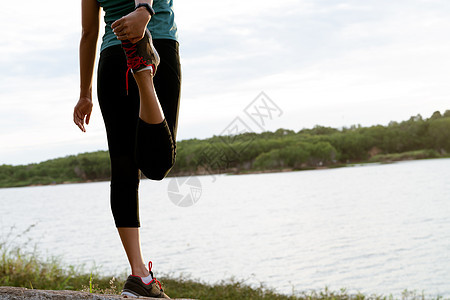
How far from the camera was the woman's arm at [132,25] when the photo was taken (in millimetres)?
1414

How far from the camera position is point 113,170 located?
1855mm

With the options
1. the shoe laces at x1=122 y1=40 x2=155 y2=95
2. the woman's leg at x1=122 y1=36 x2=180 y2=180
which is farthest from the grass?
the shoe laces at x1=122 y1=40 x2=155 y2=95

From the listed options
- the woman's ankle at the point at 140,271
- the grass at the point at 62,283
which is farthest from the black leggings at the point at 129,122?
the grass at the point at 62,283

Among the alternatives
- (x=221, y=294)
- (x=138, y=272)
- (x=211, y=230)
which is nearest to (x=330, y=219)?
(x=211, y=230)

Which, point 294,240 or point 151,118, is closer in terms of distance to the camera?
point 151,118

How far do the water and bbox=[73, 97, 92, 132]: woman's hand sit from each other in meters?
5.85

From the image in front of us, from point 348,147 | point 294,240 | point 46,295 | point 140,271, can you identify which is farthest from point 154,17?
point 348,147

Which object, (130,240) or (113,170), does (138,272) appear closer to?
(130,240)

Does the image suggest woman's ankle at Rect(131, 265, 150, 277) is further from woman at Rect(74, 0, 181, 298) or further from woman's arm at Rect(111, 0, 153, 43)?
woman's arm at Rect(111, 0, 153, 43)

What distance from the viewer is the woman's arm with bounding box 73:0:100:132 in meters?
1.96

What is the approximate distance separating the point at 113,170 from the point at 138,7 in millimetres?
715

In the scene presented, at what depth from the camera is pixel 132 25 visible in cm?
142

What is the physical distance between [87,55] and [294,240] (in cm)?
2033

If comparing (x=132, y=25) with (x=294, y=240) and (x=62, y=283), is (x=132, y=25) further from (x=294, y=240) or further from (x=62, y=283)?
(x=294, y=240)
